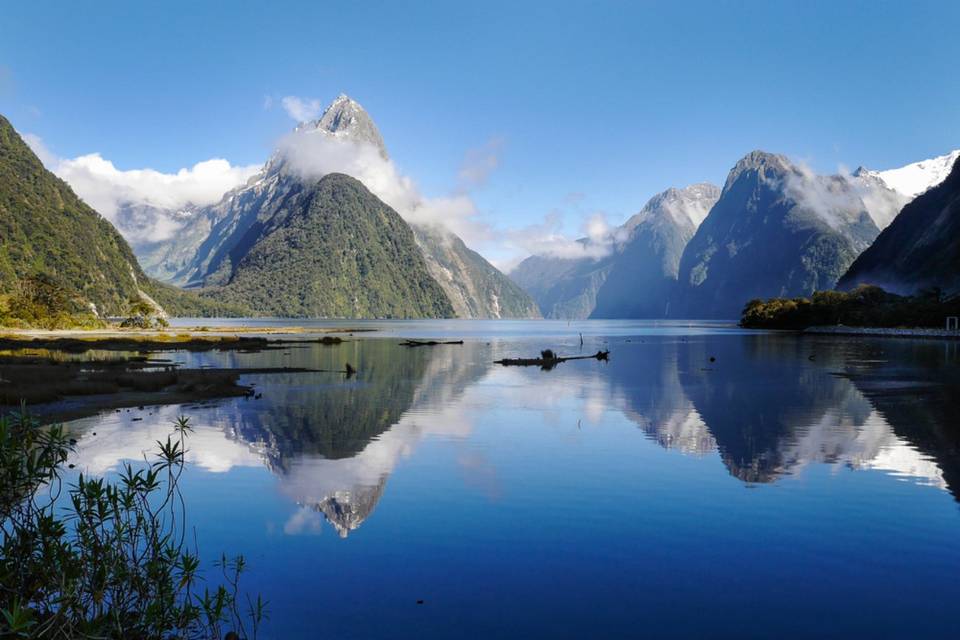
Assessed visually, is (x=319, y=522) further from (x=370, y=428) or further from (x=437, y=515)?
Result: (x=370, y=428)

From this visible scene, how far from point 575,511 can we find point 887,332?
7010 inches

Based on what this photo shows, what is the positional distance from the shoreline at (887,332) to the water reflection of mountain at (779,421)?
101586 mm

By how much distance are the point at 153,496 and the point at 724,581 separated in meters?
18.1

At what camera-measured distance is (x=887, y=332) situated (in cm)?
16950

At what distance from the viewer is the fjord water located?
13.8 m

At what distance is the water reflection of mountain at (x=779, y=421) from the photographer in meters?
28.5

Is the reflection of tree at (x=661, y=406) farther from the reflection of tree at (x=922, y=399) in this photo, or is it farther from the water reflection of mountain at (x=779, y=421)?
the reflection of tree at (x=922, y=399)

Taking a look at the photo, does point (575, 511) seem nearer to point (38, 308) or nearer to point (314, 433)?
point (314, 433)

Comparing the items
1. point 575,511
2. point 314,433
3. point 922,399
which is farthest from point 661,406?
point 575,511

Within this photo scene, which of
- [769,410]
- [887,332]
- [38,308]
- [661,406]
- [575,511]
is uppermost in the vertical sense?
[38,308]

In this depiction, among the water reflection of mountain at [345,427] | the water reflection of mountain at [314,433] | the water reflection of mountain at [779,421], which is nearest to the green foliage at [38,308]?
the water reflection of mountain at [345,427]

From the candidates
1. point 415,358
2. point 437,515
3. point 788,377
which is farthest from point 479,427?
point 415,358

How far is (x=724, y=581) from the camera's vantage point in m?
15.2

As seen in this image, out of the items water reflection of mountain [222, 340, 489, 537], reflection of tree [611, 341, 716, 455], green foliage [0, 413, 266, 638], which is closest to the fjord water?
water reflection of mountain [222, 340, 489, 537]
